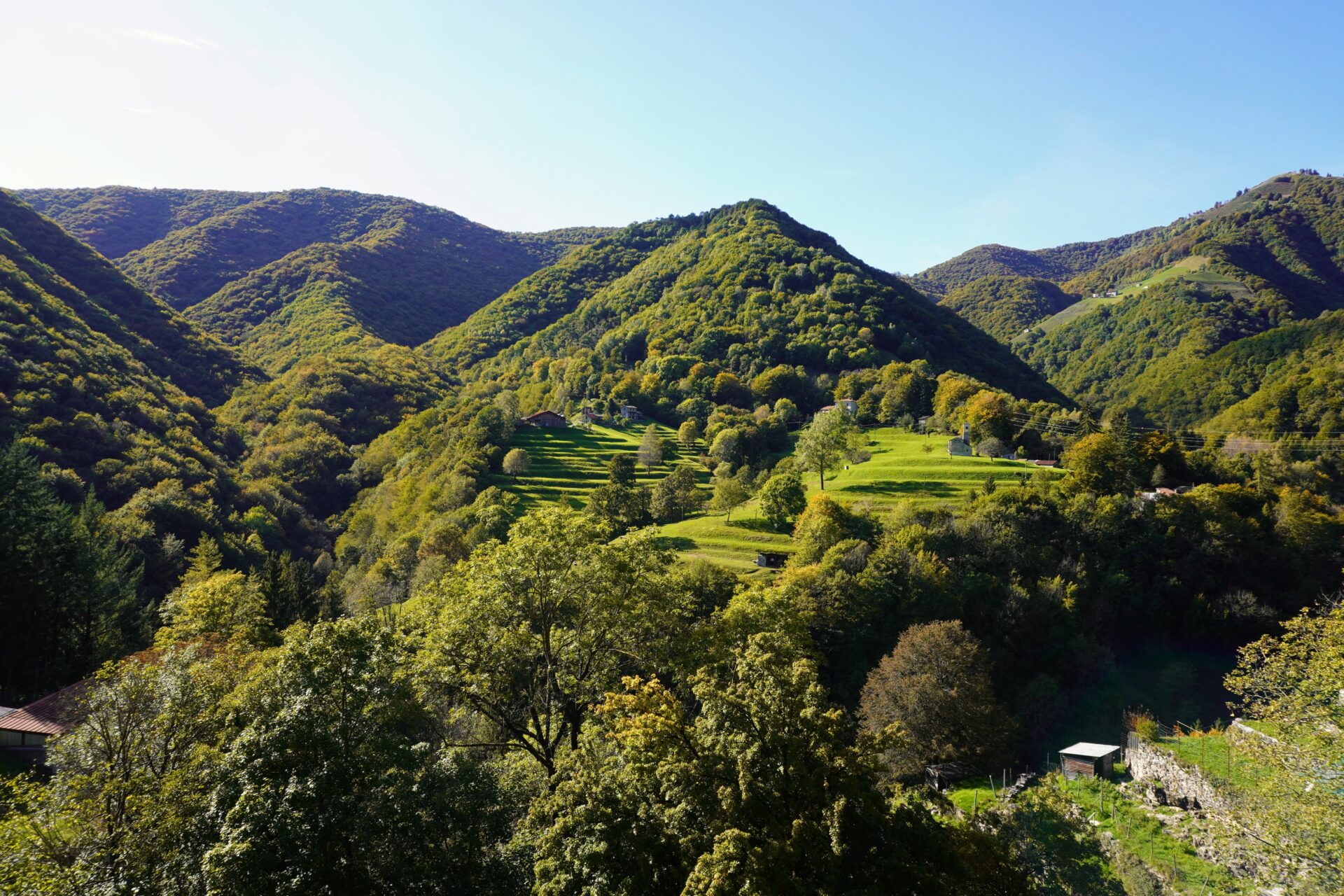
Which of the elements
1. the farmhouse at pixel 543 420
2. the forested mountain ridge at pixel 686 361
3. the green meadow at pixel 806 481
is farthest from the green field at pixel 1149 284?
the farmhouse at pixel 543 420

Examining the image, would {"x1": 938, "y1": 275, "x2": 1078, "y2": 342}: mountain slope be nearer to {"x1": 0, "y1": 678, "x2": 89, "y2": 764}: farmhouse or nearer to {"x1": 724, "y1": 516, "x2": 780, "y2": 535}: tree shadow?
{"x1": 724, "y1": 516, "x2": 780, "y2": 535}: tree shadow

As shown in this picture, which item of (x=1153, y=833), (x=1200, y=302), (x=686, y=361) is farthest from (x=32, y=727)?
(x=1200, y=302)

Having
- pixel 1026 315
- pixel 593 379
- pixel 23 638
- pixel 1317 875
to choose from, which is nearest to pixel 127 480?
pixel 23 638

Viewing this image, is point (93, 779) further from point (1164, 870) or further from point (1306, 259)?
point (1306, 259)

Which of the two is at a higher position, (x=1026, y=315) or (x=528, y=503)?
(x=1026, y=315)

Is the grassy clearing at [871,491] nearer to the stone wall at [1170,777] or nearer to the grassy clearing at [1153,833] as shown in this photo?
the stone wall at [1170,777]

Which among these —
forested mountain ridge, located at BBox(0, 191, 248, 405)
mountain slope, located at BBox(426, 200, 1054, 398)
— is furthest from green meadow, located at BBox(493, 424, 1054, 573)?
forested mountain ridge, located at BBox(0, 191, 248, 405)
